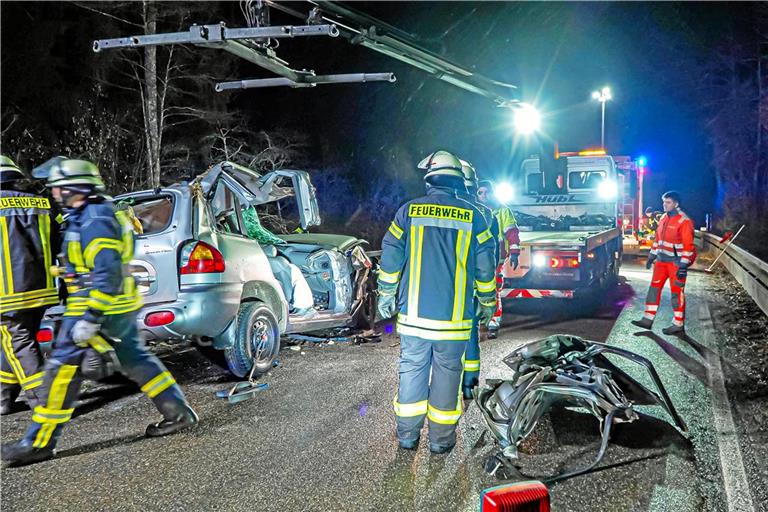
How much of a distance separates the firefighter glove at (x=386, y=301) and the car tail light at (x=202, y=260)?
1776 mm

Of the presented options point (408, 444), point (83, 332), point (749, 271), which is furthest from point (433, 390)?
point (749, 271)

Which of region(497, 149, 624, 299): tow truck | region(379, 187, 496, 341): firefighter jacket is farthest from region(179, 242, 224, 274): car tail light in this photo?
region(497, 149, 624, 299): tow truck

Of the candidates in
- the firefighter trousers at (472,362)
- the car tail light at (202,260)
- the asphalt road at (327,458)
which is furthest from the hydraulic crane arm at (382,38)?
the asphalt road at (327,458)

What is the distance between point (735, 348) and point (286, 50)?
19938mm

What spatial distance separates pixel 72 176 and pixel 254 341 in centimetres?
247

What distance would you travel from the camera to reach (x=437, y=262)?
417 cm

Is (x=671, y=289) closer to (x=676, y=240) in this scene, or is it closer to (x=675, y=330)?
(x=675, y=330)

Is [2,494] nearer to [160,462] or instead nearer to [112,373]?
[160,462]

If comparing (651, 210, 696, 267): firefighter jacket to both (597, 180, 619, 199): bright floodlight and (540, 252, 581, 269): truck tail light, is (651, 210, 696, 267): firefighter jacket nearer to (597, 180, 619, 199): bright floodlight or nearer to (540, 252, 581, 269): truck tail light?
(540, 252, 581, 269): truck tail light

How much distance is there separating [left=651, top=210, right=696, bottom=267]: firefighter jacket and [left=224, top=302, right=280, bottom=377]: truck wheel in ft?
16.6

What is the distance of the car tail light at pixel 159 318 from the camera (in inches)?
204

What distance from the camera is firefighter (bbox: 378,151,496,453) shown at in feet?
13.5

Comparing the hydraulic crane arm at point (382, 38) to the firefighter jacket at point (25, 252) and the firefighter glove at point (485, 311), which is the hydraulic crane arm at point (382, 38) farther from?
the firefighter glove at point (485, 311)

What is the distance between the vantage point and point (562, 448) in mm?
Result: 4172
